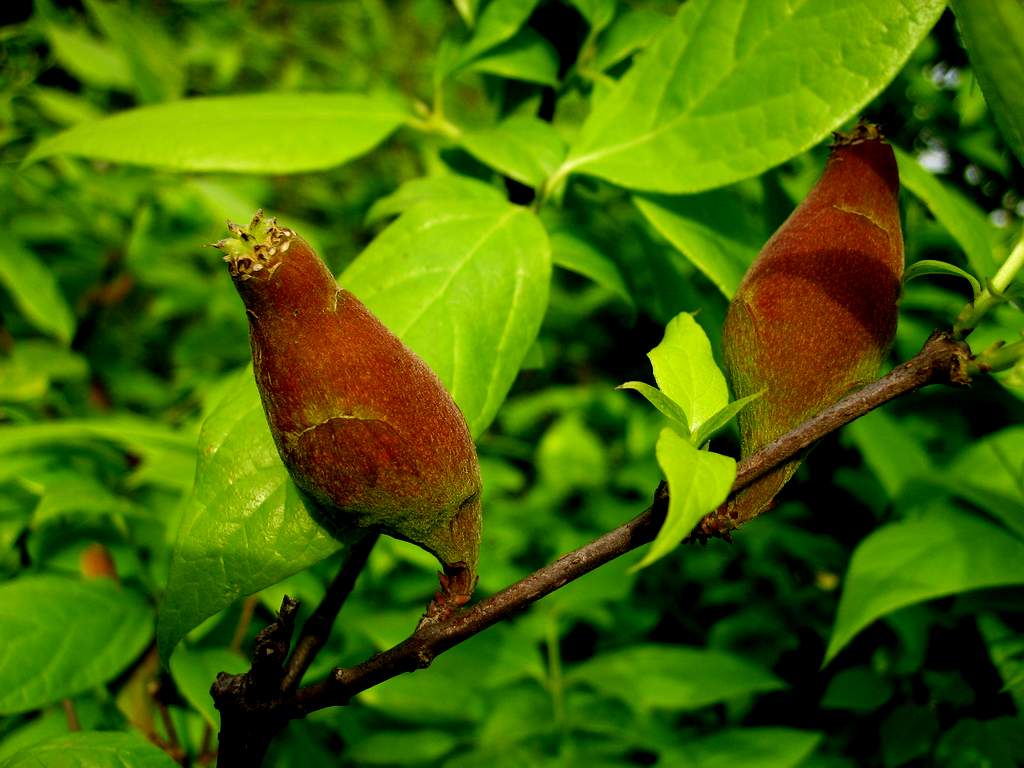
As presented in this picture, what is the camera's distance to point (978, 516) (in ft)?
2.78

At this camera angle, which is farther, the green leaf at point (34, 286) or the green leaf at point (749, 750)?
the green leaf at point (34, 286)

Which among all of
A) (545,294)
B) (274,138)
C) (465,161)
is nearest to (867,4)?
(545,294)

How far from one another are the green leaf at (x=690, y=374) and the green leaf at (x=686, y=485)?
6 centimetres

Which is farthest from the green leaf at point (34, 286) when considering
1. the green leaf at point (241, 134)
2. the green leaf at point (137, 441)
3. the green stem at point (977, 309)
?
the green stem at point (977, 309)

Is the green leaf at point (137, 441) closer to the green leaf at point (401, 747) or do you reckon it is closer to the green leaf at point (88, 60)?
the green leaf at point (401, 747)

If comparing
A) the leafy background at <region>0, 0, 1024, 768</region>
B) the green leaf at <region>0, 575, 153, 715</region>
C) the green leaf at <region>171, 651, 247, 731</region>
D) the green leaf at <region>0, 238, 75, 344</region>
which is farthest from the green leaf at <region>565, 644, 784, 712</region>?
the green leaf at <region>0, 238, 75, 344</region>

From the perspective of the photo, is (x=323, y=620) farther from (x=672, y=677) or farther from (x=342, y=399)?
(x=672, y=677)

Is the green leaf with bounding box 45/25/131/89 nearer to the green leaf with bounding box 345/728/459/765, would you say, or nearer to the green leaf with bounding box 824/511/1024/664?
the green leaf with bounding box 345/728/459/765

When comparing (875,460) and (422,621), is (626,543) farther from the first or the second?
(875,460)

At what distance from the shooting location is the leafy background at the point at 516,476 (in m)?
0.61

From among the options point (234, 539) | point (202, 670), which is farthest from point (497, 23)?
point (202, 670)

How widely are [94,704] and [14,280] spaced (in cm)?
72

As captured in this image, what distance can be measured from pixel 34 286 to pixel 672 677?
1127mm

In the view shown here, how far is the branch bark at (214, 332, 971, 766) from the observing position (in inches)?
17.8
